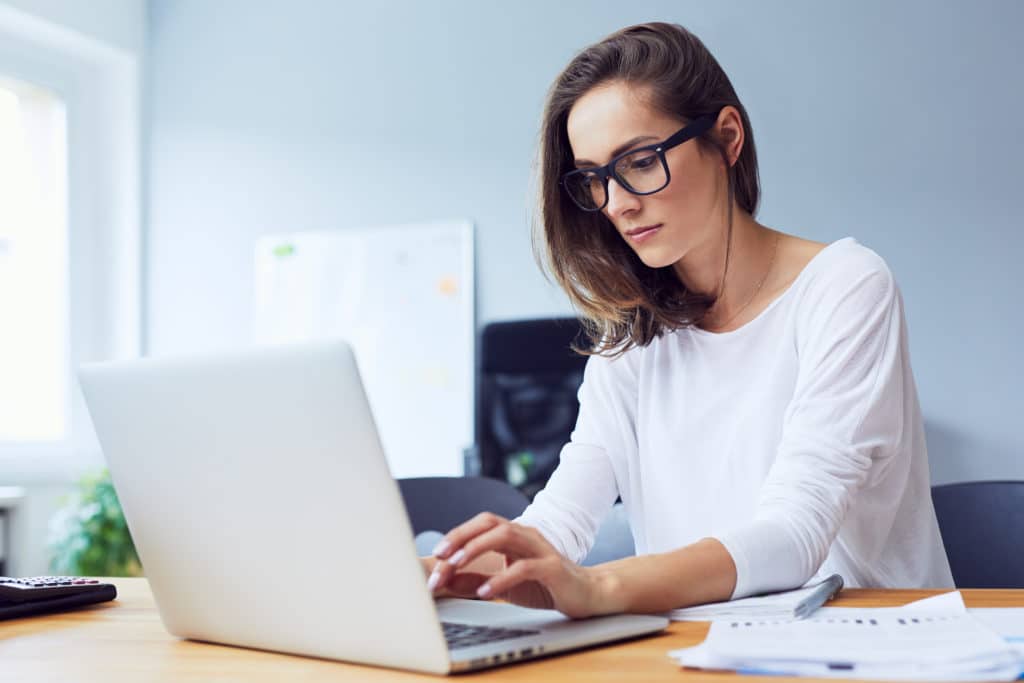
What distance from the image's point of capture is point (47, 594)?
1.15 meters

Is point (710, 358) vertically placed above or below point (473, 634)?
above

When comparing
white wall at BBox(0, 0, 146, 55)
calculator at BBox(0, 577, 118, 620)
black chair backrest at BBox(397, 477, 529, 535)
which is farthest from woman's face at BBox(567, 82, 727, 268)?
white wall at BBox(0, 0, 146, 55)

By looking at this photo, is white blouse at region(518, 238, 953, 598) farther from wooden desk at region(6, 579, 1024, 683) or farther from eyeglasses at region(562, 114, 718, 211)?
eyeglasses at region(562, 114, 718, 211)

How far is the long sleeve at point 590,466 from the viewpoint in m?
1.30

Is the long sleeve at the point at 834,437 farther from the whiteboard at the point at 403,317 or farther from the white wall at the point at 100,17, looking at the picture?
the white wall at the point at 100,17

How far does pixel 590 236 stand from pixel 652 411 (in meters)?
0.26

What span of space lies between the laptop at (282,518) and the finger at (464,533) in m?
0.06

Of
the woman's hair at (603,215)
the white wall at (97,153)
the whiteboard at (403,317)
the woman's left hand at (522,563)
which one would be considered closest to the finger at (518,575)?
the woman's left hand at (522,563)

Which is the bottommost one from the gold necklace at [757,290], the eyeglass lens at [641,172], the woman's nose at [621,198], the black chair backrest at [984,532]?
the black chair backrest at [984,532]

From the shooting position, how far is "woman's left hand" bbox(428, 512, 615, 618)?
0.85 meters

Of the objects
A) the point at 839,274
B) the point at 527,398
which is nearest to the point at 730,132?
the point at 839,274

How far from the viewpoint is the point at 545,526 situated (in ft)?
4.18

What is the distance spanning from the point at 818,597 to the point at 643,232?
1.77 feet

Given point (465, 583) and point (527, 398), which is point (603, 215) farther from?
point (527, 398)
